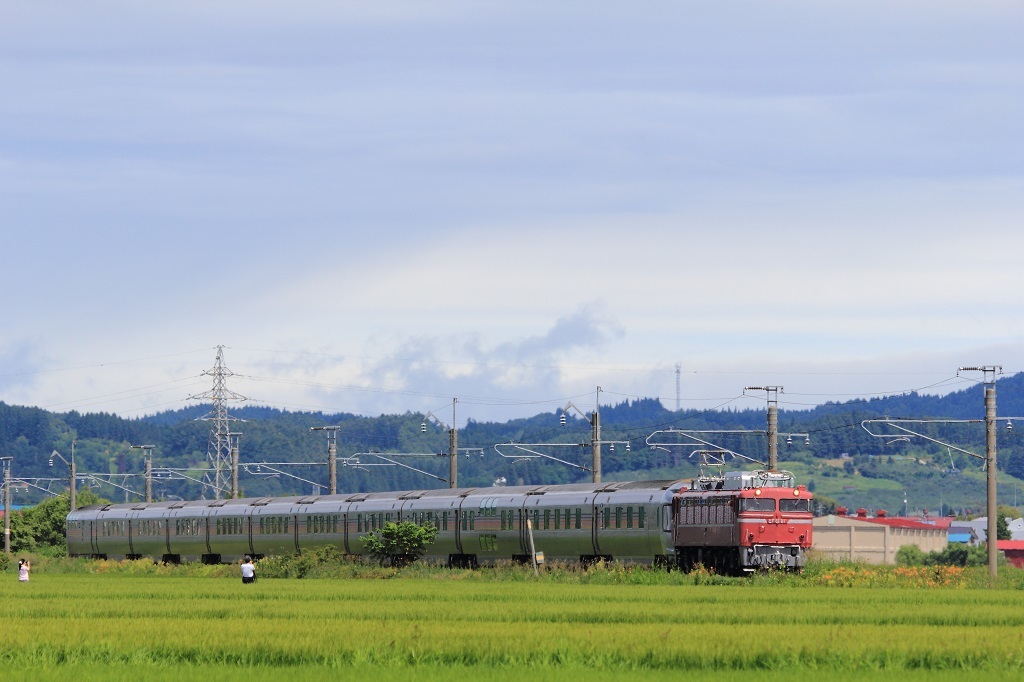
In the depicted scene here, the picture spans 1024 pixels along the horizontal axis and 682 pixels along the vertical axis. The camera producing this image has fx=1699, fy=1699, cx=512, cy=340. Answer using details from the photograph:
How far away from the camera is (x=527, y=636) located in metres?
35.3

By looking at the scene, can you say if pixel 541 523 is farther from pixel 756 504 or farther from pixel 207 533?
pixel 207 533

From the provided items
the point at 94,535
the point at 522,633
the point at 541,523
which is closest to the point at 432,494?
the point at 541,523

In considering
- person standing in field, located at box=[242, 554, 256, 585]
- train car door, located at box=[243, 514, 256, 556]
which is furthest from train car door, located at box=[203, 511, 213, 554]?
person standing in field, located at box=[242, 554, 256, 585]

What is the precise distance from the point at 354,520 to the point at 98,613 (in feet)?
118

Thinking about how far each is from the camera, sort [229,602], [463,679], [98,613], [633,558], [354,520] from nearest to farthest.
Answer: [463,679]
[98,613]
[229,602]
[633,558]
[354,520]

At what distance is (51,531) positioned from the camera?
14062cm

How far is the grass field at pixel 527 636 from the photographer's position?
101 ft

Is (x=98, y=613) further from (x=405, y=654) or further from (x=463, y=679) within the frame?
(x=463, y=679)

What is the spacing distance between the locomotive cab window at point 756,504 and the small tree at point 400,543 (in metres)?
18.3

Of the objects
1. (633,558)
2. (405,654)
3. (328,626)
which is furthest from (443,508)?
(405,654)

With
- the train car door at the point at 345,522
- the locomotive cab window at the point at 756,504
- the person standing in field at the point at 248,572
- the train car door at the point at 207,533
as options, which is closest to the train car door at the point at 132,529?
the train car door at the point at 207,533

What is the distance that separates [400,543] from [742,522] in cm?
1892

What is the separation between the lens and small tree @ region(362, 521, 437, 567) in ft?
246

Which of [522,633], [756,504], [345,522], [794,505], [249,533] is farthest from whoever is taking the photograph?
[249,533]
